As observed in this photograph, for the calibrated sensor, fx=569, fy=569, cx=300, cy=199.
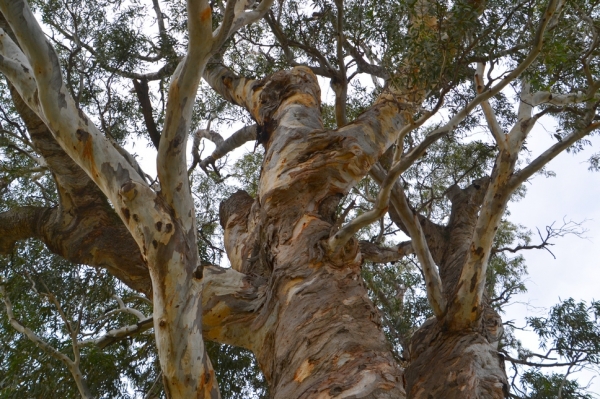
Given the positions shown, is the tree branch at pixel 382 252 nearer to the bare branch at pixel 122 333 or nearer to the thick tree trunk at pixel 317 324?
the bare branch at pixel 122 333

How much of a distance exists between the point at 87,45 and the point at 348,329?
4436mm

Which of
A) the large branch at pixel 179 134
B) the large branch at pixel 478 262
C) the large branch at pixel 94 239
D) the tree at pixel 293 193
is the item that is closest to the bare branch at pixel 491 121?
the tree at pixel 293 193

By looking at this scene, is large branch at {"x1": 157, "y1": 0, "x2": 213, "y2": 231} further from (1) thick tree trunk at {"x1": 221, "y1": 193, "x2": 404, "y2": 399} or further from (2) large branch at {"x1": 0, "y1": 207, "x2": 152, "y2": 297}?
(2) large branch at {"x1": 0, "y1": 207, "x2": 152, "y2": 297}

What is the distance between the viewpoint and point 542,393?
5.32 metres

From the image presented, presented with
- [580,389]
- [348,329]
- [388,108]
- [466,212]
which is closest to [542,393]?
[580,389]

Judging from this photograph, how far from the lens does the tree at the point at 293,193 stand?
6.97 ft

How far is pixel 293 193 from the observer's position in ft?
9.93

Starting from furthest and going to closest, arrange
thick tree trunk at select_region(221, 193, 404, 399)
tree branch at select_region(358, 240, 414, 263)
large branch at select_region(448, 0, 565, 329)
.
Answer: tree branch at select_region(358, 240, 414, 263), large branch at select_region(448, 0, 565, 329), thick tree trunk at select_region(221, 193, 404, 399)

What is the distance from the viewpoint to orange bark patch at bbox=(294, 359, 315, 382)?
2.01 meters

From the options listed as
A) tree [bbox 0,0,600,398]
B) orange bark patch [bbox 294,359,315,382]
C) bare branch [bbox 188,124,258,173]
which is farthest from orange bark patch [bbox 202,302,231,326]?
bare branch [bbox 188,124,258,173]

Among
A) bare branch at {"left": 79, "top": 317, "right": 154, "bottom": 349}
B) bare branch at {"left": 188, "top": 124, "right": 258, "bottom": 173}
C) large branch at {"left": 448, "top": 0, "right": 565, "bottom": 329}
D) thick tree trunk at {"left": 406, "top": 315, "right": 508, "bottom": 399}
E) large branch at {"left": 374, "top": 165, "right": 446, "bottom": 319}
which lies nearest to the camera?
thick tree trunk at {"left": 406, "top": 315, "right": 508, "bottom": 399}

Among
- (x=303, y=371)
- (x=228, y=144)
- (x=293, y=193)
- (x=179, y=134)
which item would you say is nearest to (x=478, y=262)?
(x=293, y=193)

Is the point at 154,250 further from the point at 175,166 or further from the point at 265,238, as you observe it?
the point at 265,238

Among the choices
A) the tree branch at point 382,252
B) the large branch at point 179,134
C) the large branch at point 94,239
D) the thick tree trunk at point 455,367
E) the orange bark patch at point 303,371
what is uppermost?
the tree branch at point 382,252
